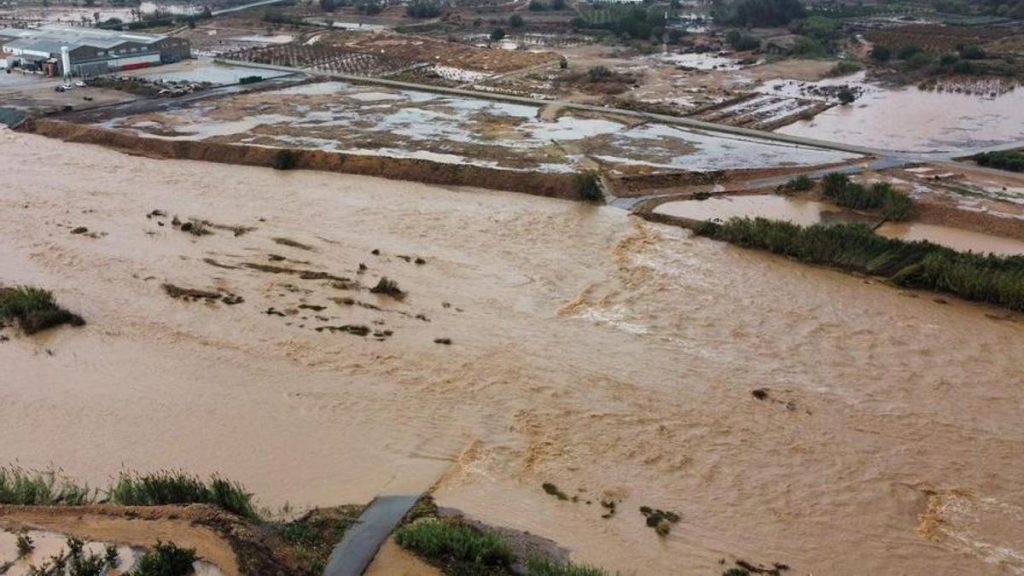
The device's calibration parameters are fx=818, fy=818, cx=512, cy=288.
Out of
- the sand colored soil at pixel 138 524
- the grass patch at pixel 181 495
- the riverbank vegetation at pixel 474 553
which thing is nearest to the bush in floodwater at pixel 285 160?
the grass patch at pixel 181 495

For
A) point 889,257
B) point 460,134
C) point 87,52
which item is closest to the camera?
point 889,257

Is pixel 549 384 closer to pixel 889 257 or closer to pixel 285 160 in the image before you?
pixel 889 257

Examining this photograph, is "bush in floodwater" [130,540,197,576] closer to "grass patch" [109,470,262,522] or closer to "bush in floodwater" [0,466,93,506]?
"grass patch" [109,470,262,522]

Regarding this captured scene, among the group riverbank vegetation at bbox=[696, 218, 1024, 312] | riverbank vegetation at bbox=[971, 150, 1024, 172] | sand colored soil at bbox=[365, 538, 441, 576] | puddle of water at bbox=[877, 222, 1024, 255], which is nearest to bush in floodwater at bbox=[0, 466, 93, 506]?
sand colored soil at bbox=[365, 538, 441, 576]

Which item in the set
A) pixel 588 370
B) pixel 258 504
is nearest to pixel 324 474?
pixel 258 504

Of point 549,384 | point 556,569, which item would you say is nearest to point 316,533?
point 556,569

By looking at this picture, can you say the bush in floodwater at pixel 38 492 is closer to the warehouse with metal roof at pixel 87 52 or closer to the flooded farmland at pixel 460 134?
the flooded farmland at pixel 460 134
